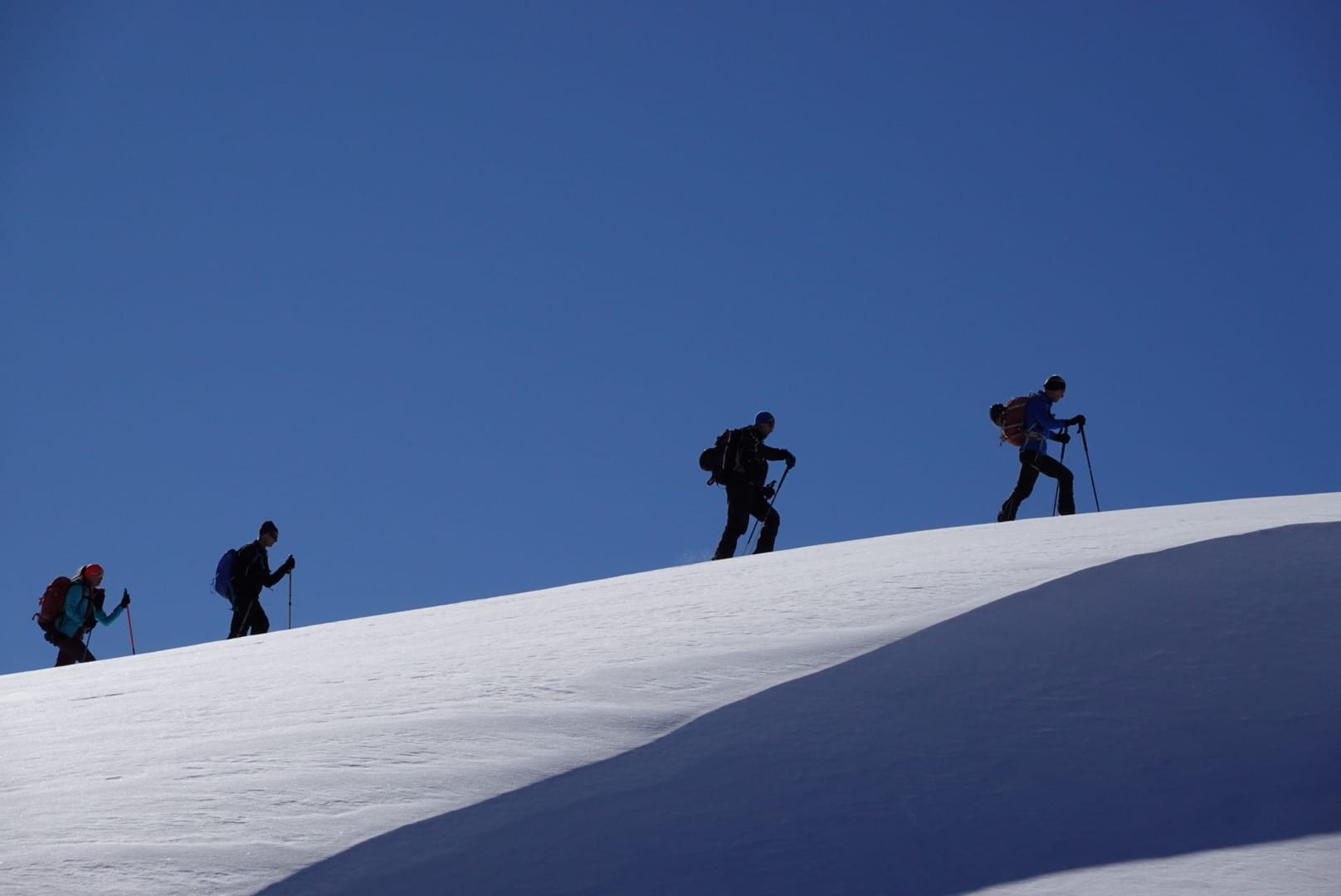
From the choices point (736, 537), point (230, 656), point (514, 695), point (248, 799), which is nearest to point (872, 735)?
point (514, 695)

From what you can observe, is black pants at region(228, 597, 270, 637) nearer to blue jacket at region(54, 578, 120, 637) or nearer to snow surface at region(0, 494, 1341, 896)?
blue jacket at region(54, 578, 120, 637)

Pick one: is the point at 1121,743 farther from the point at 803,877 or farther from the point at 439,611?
the point at 439,611

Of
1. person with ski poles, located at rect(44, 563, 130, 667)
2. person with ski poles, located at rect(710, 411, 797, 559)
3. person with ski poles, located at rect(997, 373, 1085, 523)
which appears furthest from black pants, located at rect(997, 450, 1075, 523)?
person with ski poles, located at rect(44, 563, 130, 667)

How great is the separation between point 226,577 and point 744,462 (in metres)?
4.63

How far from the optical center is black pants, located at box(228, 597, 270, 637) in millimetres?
11328

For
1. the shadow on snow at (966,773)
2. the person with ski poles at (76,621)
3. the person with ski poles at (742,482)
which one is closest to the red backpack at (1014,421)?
the person with ski poles at (742,482)

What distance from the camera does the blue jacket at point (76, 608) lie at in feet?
34.8

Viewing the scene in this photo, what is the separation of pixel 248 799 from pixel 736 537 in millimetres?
7375

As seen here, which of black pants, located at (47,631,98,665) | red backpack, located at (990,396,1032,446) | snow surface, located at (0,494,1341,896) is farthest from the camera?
red backpack, located at (990,396,1032,446)

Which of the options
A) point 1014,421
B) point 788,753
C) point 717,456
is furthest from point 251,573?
point 788,753

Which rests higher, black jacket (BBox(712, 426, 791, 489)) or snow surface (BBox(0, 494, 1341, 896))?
black jacket (BBox(712, 426, 791, 489))

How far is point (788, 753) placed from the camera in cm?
368

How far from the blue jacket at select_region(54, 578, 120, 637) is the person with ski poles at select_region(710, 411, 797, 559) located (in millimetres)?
5126

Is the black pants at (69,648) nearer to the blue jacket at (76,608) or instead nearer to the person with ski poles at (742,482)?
the blue jacket at (76,608)
